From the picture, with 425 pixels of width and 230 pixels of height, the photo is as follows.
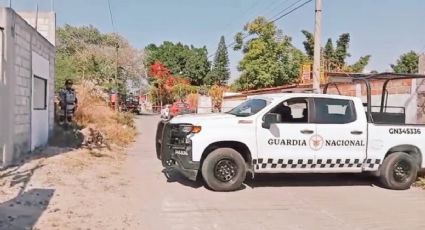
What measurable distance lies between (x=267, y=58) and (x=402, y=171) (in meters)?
30.6

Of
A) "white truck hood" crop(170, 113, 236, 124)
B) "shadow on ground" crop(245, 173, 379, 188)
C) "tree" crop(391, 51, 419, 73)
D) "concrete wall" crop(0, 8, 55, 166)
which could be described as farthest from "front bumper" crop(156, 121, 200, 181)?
"tree" crop(391, 51, 419, 73)

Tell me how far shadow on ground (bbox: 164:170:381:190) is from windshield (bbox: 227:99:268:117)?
1.39m

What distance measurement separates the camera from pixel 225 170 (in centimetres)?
923

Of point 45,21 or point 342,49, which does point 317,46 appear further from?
point 342,49

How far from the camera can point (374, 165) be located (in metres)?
10.0

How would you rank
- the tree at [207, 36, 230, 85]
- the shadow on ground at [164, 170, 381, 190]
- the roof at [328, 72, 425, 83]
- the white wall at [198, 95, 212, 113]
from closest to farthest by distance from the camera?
the shadow on ground at [164, 170, 381, 190], the roof at [328, 72, 425, 83], the white wall at [198, 95, 212, 113], the tree at [207, 36, 230, 85]

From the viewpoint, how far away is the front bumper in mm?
9125

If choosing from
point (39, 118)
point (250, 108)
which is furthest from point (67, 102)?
point (250, 108)

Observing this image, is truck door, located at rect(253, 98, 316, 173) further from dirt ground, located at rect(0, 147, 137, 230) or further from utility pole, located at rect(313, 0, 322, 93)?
utility pole, located at rect(313, 0, 322, 93)

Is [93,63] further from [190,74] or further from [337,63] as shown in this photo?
[190,74]

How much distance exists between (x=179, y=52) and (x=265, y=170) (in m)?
73.1

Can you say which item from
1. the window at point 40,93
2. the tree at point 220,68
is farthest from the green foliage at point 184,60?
the window at point 40,93

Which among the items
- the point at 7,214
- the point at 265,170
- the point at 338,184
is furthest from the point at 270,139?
the point at 7,214

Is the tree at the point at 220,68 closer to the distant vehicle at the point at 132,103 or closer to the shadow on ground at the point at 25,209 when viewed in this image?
the distant vehicle at the point at 132,103
